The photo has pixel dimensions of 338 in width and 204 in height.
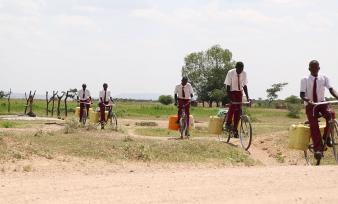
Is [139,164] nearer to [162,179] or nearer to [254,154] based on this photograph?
[254,154]

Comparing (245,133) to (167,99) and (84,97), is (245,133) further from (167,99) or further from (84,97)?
(167,99)

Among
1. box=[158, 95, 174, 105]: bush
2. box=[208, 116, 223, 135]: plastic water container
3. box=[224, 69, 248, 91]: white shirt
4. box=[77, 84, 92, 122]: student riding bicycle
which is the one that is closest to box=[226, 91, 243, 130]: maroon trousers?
box=[224, 69, 248, 91]: white shirt

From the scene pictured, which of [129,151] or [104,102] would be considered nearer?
[129,151]

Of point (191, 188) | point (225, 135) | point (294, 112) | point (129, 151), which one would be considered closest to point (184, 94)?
point (225, 135)

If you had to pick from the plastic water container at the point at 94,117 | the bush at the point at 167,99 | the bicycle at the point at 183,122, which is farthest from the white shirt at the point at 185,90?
the bush at the point at 167,99

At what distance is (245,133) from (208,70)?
71.3 metres

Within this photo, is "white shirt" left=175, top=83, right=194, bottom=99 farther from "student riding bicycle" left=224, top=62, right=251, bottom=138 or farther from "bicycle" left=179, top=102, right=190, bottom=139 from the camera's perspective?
"student riding bicycle" left=224, top=62, right=251, bottom=138

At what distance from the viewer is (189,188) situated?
730 cm

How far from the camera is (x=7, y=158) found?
11.8 meters

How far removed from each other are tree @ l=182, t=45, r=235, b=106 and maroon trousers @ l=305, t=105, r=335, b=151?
72.3 m

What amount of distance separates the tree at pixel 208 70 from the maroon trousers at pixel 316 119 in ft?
237

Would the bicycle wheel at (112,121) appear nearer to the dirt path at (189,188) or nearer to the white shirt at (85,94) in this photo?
the white shirt at (85,94)

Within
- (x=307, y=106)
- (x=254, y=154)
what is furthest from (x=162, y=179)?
(x=254, y=154)

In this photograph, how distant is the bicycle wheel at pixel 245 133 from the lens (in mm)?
13273
